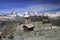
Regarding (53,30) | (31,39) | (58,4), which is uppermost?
(58,4)

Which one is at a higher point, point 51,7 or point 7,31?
point 51,7

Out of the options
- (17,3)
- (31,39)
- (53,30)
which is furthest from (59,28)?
(17,3)

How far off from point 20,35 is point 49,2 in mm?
644

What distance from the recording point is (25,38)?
1.67m

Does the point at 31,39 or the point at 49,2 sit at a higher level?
the point at 49,2

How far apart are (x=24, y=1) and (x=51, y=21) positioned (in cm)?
49

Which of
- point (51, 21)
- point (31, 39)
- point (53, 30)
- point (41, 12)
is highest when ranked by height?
point (41, 12)

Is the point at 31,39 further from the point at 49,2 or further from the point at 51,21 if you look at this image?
the point at 49,2

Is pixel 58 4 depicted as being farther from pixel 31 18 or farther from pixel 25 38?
pixel 25 38

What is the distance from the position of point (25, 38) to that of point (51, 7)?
1.94 feet

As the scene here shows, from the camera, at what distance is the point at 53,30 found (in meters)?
1.70

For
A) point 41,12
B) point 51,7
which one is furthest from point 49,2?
point 41,12

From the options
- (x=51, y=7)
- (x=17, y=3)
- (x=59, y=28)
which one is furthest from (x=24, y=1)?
(x=59, y=28)

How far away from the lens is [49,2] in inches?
69.2
